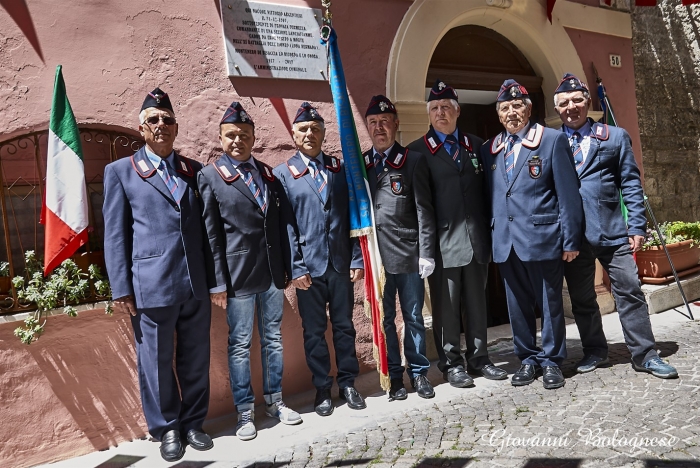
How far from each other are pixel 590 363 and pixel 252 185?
9.07ft

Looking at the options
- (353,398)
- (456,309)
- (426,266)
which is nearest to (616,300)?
(456,309)

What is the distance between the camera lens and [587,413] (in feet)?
10.8

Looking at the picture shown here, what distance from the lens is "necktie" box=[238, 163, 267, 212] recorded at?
3537 millimetres

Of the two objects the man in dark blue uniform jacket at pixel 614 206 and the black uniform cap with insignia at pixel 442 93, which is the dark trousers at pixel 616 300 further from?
the black uniform cap with insignia at pixel 442 93

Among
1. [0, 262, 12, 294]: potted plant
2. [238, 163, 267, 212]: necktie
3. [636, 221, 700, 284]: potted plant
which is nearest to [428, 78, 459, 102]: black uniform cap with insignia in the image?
[238, 163, 267, 212]: necktie

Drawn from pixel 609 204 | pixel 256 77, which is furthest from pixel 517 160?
pixel 256 77

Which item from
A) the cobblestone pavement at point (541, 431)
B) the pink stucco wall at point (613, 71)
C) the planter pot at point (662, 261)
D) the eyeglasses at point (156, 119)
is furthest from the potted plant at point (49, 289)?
the planter pot at point (662, 261)

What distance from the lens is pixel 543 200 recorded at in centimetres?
384

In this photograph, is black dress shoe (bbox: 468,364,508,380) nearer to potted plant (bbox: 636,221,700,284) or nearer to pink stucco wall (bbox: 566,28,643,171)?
potted plant (bbox: 636,221,700,284)

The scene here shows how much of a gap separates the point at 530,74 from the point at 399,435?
4226mm

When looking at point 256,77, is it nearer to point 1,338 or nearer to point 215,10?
point 215,10

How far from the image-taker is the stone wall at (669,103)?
729 cm

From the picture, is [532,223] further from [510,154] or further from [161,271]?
[161,271]

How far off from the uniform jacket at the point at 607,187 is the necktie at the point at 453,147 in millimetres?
909
